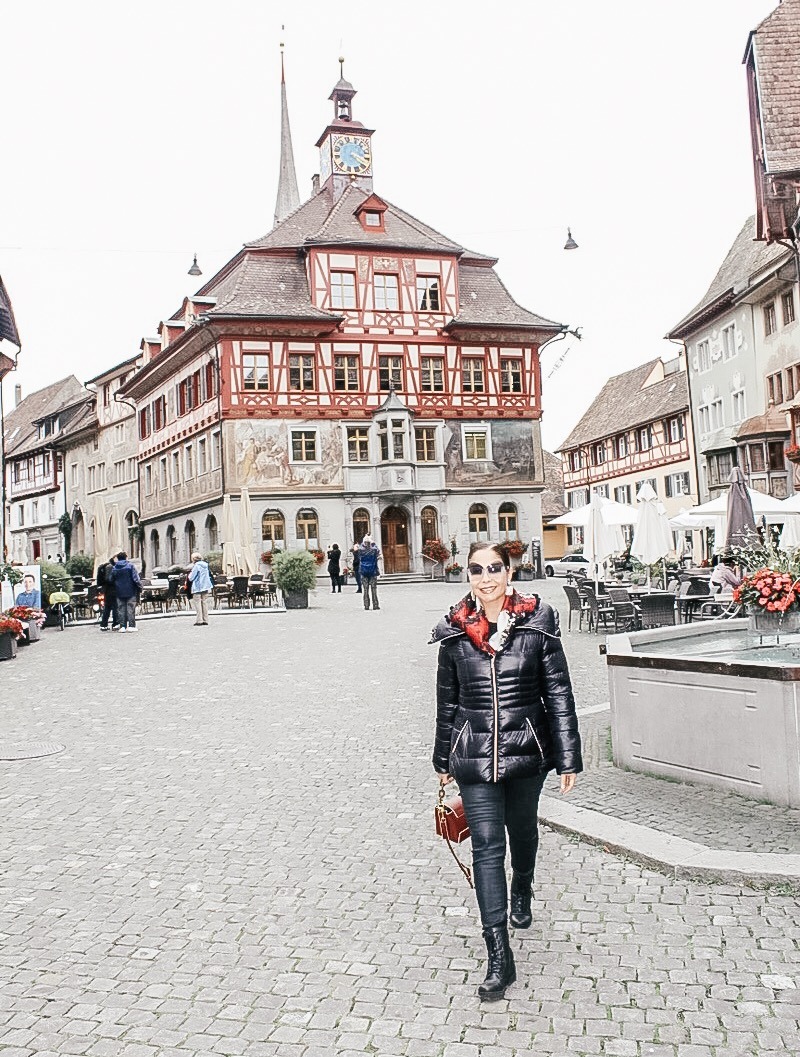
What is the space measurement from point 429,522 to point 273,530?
6.51 meters

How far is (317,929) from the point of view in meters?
4.84

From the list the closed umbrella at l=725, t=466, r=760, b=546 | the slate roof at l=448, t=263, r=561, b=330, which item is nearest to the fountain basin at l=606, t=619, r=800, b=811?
the closed umbrella at l=725, t=466, r=760, b=546

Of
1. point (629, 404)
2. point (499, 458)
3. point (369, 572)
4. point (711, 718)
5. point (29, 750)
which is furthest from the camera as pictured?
point (629, 404)

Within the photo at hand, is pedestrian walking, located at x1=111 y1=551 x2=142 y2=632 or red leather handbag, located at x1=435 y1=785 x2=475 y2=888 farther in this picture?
pedestrian walking, located at x1=111 y1=551 x2=142 y2=632

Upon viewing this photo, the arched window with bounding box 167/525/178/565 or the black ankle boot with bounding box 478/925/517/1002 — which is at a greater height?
the arched window with bounding box 167/525/178/565

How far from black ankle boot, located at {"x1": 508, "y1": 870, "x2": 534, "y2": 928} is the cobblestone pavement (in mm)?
87

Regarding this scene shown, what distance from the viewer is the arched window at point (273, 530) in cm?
4369

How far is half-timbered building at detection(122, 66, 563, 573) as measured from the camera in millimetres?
44281

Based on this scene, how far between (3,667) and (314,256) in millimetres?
31608

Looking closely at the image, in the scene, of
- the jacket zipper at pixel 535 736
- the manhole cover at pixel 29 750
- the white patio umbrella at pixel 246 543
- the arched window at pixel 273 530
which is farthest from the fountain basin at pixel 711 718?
the arched window at pixel 273 530

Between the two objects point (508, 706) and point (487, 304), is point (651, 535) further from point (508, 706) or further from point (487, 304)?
point (487, 304)

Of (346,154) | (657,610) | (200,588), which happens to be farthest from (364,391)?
(657,610)

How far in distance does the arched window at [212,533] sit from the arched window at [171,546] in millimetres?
5299

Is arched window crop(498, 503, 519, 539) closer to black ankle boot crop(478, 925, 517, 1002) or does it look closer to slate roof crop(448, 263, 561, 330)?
slate roof crop(448, 263, 561, 330)
